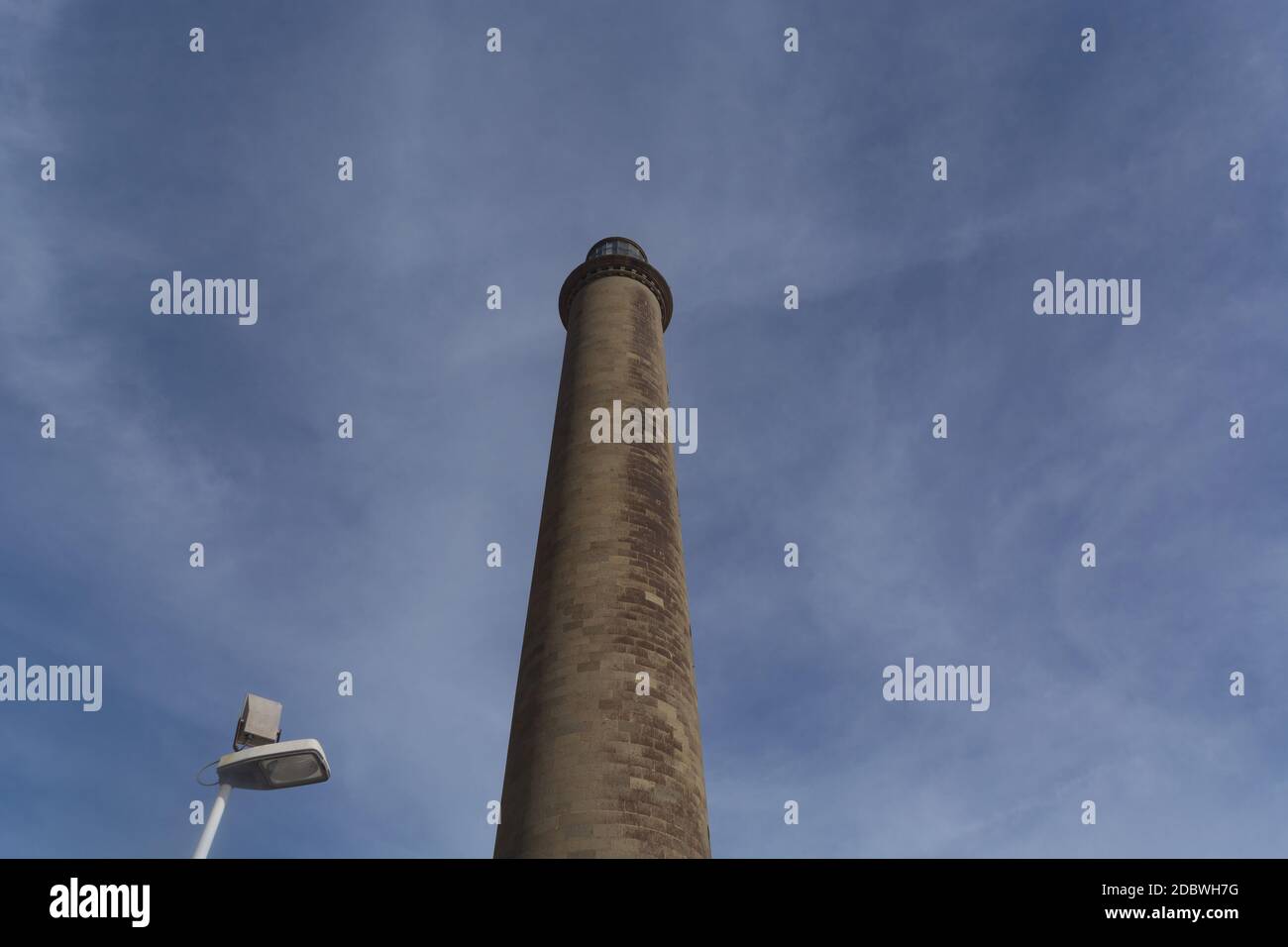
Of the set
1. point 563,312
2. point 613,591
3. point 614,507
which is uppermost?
point 563,312

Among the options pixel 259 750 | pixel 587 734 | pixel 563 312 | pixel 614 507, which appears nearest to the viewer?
pixel 259 750

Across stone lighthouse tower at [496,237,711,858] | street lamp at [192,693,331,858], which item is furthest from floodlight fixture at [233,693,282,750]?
stone lighthouse tower at [496,237,711,858]

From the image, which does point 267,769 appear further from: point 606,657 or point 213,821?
point 606,657

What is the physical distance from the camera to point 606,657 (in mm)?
15594

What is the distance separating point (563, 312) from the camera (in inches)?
1000

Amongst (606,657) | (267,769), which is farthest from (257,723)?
(606,657)

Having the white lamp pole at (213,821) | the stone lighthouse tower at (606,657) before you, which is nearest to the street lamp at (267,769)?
the white lamp pole at (213,821)

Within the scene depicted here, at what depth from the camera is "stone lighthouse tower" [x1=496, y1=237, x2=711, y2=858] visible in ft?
45.8

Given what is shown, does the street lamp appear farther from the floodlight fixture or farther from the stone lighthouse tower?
the stone lighthouse tower
